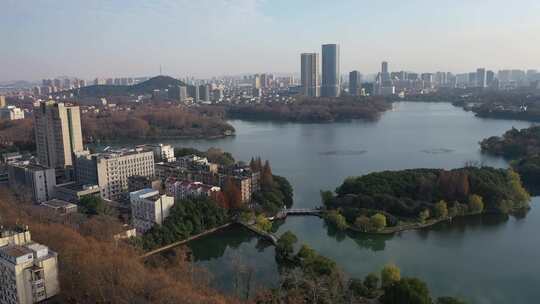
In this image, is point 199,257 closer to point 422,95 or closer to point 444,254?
point 444,254

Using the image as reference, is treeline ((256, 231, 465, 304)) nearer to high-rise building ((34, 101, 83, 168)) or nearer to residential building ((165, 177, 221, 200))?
residential building ((165, 177, 221, 200))

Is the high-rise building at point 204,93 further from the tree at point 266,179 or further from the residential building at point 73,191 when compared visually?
the tree at point 266,179

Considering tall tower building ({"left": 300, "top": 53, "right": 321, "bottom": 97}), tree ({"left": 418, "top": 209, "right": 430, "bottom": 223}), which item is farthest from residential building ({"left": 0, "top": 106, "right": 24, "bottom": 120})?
tall tower building ({"left": 300, "top": 53, "right": 321, "bottom": 97})

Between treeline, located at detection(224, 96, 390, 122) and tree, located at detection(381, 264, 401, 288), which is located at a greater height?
treeline, located at detection(224, 96, 390, 122)

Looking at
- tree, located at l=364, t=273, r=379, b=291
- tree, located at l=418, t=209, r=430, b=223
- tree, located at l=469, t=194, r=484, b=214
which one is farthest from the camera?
tree, located at l=469, t=194, r=484, b=214

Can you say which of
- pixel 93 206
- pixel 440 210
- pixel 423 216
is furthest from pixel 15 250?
pixel 440 210

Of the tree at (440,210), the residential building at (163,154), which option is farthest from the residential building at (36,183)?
the tree at (440,210)
